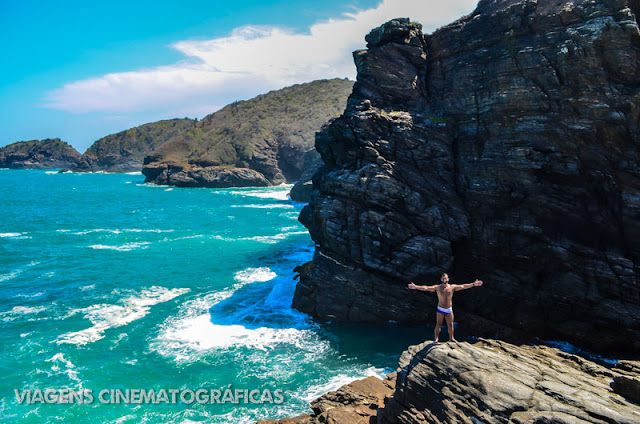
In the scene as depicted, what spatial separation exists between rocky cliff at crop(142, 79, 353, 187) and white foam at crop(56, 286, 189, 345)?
10148 centimetres

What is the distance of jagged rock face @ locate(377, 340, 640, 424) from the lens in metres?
11.6

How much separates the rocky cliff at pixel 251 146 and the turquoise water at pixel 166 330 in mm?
83915

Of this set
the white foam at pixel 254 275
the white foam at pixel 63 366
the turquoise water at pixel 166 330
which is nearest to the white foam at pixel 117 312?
the turquoise water at pixel 166 330

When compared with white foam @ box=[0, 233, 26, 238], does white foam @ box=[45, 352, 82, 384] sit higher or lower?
lower

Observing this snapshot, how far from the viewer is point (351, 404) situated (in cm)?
1842

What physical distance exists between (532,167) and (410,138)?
8707mm

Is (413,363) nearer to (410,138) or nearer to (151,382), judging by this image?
(151,382)

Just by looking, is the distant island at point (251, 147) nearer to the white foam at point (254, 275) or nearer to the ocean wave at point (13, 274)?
the white foam at point (254, 275)

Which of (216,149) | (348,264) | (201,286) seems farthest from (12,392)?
(216,149)

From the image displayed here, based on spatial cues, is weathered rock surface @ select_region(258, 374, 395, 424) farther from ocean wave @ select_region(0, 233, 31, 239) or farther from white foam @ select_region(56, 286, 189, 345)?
ocean wave @ select_region(0, 233, 31, 239)

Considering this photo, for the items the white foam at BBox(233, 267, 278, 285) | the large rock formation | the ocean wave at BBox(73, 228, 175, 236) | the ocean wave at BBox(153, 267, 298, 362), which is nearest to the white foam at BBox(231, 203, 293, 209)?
the ocean wave at BBox(73, 228, 175, 236)

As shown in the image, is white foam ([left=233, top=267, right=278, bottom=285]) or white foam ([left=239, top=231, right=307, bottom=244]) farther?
white foam ([left=239, top=231, right=307, bottom=244])

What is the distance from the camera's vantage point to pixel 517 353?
15891 millimetres

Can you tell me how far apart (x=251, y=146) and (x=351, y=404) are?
136 metres
